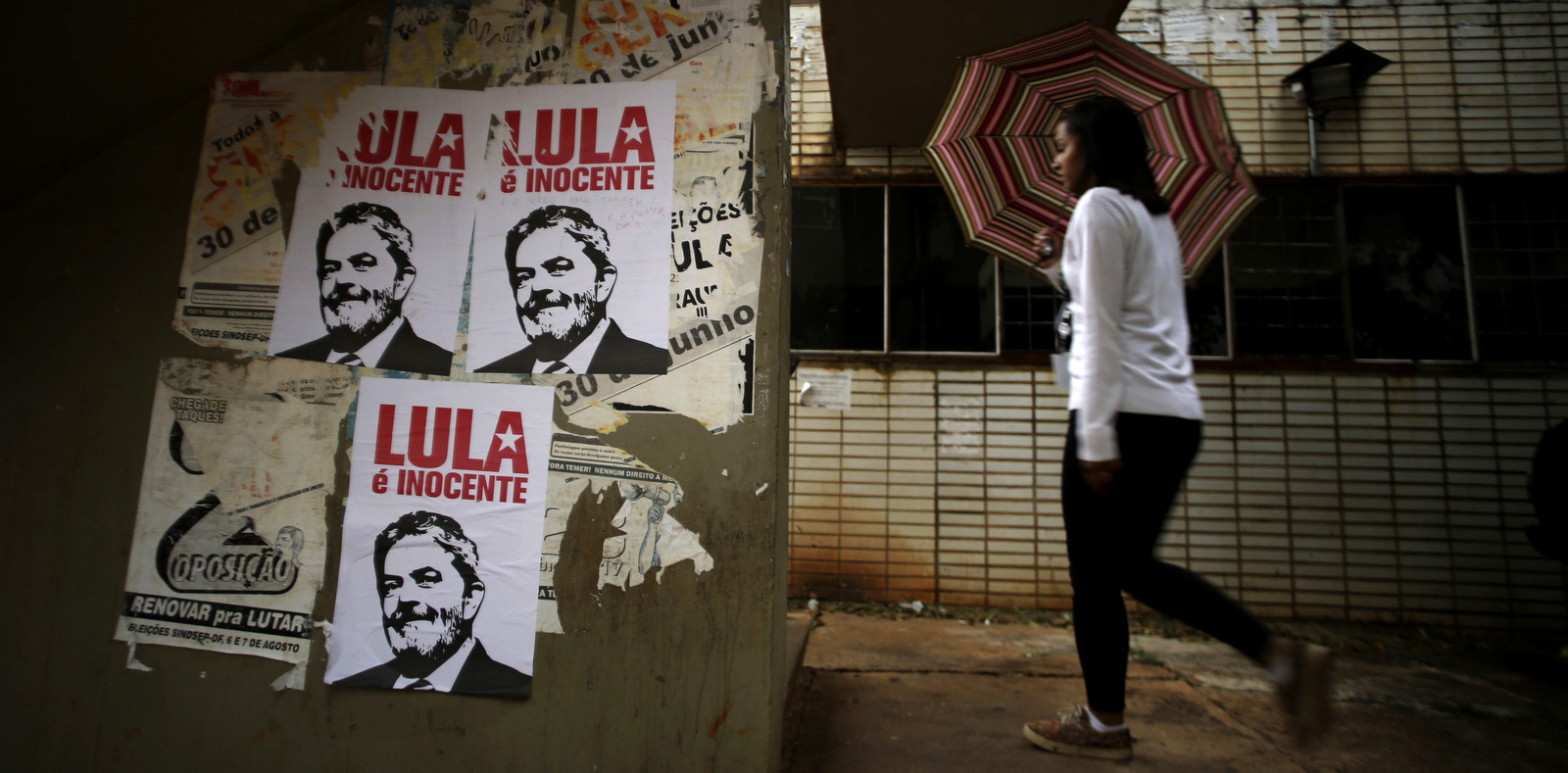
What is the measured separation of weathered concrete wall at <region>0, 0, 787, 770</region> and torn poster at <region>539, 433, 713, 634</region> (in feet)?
0.10

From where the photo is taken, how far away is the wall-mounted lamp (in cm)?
420

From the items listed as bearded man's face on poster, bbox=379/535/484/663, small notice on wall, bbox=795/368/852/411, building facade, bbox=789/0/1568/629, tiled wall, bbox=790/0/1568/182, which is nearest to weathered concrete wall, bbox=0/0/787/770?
bearded man's face on poster, bbox=379/535/484/663

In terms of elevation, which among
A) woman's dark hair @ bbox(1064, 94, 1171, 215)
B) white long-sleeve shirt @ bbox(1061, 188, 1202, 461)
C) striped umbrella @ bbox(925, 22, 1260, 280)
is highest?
striped umbrella @ bbox(925, 22, 1260, 280)

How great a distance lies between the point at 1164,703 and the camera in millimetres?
2613

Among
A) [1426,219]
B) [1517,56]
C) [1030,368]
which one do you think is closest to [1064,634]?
[1030,368]

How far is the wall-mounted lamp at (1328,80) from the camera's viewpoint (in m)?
4.20

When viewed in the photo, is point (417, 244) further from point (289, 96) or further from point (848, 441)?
point (848, 441)

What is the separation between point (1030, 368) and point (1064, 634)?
1605 mm

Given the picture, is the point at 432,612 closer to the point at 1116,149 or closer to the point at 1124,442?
the point at 1124,442

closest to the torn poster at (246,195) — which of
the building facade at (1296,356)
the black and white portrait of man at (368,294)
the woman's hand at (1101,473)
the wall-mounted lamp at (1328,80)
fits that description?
the black and white portrait of man at (368,294)

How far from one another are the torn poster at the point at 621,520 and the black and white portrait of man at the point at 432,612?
7.6 inches

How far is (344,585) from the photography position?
1966 mm

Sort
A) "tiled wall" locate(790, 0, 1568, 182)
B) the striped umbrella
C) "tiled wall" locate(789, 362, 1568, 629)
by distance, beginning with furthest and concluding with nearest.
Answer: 1. "tiled wall" locate(790, 0, 1568, 182)
2. "tiled wall" locate(789, 362, 1568, 629)
3. the striped umbrella

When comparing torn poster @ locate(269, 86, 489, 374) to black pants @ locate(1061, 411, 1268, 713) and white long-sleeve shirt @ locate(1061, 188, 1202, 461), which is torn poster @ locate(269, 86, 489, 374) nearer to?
white long-sleeve shirt @ locate(1061, 188, 1202, 461)
